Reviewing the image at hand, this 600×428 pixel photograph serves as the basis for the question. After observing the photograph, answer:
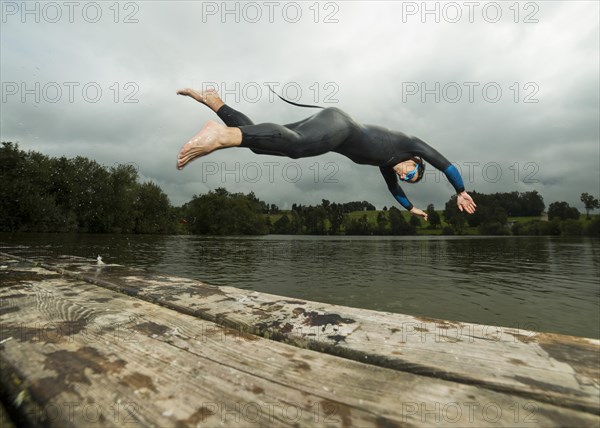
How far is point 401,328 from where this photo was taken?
1921 mm

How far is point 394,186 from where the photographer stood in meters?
4.22

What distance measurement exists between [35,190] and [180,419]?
69.0 meters

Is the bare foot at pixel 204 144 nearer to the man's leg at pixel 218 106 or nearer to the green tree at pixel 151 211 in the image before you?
the man's leg at pixel 218 106

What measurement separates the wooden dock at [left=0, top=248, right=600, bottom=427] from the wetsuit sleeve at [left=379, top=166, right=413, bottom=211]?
218 cm

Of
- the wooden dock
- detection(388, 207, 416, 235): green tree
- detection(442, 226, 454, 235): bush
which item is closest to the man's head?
the wooden dock

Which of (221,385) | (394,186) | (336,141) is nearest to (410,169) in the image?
(394,186)

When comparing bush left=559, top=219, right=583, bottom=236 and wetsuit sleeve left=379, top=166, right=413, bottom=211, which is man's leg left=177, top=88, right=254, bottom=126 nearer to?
wetsuit sleeve left=379, top=166, right=413, bottom=211

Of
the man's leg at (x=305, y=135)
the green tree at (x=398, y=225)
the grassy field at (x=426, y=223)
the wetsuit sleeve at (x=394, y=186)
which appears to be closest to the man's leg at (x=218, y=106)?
the man's leg at (x=305, y=135)

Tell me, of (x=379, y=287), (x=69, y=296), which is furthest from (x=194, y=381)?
(x=379, y=287)

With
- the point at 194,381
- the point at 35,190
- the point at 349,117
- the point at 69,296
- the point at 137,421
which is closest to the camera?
the point at 137,421

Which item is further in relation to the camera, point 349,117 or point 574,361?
point 349,117

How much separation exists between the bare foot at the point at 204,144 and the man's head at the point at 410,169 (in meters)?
2.04

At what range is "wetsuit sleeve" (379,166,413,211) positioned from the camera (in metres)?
3.93

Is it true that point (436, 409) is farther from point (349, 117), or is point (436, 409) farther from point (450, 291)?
point (450, 291)
